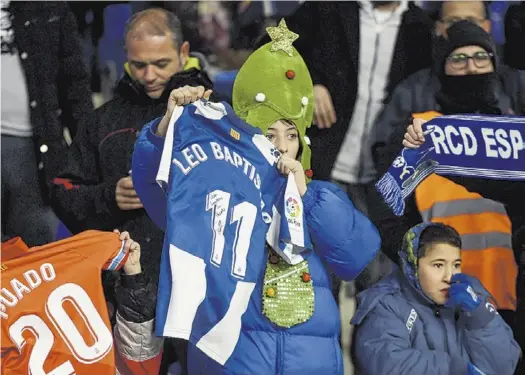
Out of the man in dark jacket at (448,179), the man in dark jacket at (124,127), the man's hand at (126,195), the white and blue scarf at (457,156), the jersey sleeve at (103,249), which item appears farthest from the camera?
the man in dark jacket at (448,179)

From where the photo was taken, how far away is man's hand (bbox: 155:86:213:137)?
15.5 feet

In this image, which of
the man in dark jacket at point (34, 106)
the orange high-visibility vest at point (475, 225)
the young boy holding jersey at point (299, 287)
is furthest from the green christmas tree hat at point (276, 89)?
the man in dark jacket at point (34, 106)

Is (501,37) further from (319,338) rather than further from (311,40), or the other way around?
(319,338)

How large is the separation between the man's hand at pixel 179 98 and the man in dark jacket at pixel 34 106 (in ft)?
5.20

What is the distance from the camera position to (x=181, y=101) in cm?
474

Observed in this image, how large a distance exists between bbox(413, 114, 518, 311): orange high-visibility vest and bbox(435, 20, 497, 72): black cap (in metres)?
0.34

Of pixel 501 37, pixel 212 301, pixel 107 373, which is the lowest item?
pixel 107 373

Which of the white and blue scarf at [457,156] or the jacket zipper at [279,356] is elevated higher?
the white and blue scarf at [457,156]

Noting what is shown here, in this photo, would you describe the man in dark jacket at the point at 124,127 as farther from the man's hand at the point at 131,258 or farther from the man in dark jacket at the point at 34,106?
the man's hand at the point at 131,258

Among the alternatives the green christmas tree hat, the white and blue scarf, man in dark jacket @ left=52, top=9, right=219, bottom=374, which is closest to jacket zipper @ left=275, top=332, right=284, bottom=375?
the green christmas tree hat

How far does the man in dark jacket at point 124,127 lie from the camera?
225 inches

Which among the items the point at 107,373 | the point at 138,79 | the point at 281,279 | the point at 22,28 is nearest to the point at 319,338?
the point at 281,279

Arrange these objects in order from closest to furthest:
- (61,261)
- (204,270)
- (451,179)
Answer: (204,270), (61,261), (451,179)

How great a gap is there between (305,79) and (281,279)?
2.92 ft
